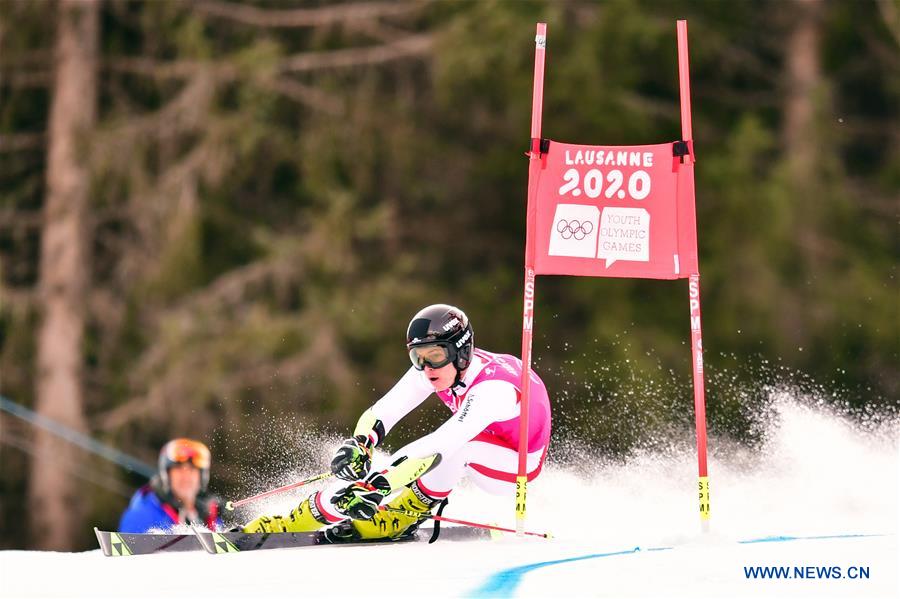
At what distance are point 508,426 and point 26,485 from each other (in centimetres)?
1467

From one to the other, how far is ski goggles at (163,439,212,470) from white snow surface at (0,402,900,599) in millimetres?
838

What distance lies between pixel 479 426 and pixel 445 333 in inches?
19.9

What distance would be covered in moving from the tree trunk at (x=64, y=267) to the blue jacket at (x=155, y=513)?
12.2 meters

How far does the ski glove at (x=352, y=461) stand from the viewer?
294 inches

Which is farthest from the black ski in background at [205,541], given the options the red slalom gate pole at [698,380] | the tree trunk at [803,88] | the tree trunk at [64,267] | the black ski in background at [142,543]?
the tree trunk at [803,88]

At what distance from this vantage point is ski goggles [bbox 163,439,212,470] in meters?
8.54

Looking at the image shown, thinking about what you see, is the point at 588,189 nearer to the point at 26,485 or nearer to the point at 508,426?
the point at 508,426

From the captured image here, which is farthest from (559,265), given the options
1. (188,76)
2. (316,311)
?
(188,76)

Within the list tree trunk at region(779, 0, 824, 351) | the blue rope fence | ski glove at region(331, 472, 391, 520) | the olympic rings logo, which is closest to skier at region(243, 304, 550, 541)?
ski glove at region(331, 472, 391, 520)

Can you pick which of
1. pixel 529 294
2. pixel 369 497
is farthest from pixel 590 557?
pixel 529 294

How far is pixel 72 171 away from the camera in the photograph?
20.6 meters

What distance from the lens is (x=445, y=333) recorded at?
7.61 meters

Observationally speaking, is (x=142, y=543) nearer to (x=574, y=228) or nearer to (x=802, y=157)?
(x=574, y=228)

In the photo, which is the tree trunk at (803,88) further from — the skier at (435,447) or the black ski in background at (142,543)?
the black ski in background at (142,543)
